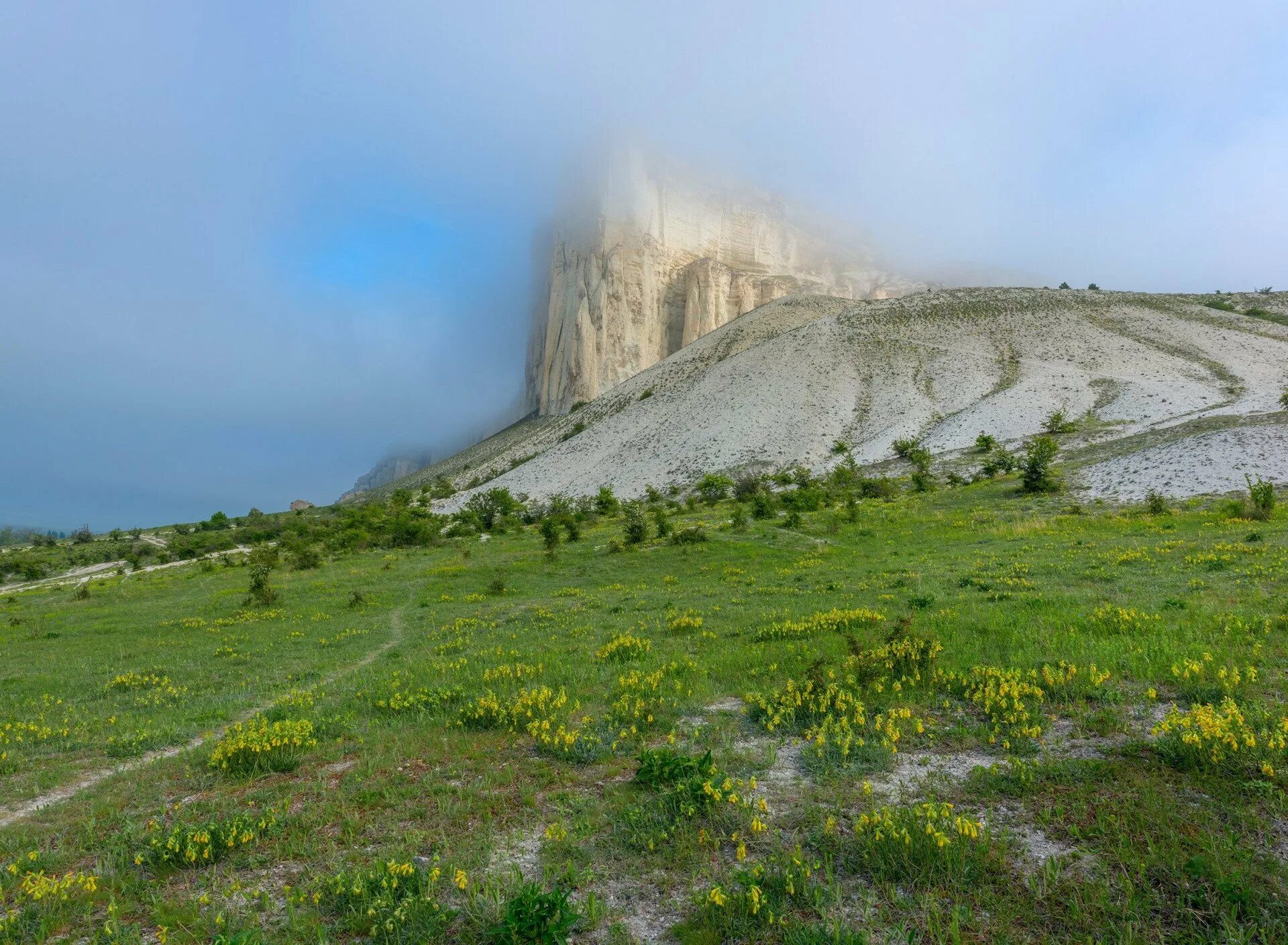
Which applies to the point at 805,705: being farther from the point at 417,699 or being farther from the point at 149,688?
the point at 149,688

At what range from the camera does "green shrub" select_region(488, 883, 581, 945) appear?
3.76 metres

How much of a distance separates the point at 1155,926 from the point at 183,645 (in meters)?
22.7

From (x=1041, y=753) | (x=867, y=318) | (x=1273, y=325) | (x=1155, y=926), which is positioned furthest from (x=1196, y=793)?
(x=1273, y=325)

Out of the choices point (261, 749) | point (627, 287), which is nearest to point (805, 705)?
point (261, 749)

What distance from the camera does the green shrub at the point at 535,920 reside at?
3.76m

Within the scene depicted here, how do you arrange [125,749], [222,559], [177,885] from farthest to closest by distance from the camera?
[222,559] → [125,749] → [177,885]

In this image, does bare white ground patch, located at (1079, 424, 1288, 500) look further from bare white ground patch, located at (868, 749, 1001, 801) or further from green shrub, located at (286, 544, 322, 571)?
green shrub, located at (286, 544, 322, 571)

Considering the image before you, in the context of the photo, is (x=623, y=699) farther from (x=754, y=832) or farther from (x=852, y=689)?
(x=754, y=832)

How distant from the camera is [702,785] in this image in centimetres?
531

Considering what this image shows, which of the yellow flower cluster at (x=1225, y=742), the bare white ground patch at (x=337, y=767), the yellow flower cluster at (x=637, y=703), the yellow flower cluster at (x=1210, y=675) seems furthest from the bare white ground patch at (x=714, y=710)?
the yellow flower cluster at (x=1210, y=675)

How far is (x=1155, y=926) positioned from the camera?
3.59 m

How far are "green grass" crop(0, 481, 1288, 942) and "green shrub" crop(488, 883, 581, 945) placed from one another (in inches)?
1.1

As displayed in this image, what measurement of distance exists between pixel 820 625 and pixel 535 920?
8752mm

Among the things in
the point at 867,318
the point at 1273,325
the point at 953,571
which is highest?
the point at 867,318
